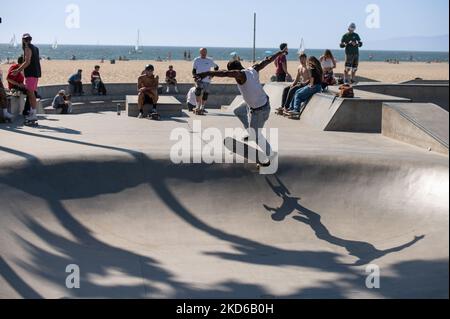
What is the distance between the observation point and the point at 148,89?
12.7 meters

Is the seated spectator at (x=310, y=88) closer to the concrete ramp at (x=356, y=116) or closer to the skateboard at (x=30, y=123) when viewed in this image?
the concrete ramp at (x=356, y=116)

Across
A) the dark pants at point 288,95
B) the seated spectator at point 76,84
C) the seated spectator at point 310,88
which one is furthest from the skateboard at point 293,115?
the seated spectator at point 76,84

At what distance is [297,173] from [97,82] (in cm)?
1544

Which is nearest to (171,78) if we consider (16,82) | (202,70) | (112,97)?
(112,97)

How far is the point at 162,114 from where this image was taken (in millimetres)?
13391

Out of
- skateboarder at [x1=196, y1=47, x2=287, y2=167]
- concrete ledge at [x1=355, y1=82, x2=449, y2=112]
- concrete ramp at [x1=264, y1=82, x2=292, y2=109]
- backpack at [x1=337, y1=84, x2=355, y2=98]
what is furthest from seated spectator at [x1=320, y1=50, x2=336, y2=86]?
skateboarder at [x1=196, y1=47, x2=287, y2=167]

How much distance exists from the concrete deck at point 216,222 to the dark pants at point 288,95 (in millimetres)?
4598

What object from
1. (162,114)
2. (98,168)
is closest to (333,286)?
(98,168)

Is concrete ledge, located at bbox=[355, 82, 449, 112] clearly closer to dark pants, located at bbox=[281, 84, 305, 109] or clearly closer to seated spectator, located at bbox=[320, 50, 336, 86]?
seated spectator, located at bbox=[320, 50, 336, 86]

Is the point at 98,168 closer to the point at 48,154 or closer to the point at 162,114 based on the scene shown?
the point at 48,154

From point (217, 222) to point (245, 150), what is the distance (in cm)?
202
